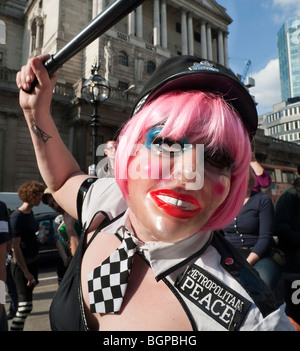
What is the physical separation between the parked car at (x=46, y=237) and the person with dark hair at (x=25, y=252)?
441 centimetres

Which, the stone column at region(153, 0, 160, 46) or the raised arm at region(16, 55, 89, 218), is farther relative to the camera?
the stone column at region(153, 0, 160, 46)

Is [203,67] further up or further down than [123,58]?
further down

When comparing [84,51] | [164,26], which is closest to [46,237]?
[84,51]

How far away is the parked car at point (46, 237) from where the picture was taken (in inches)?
332

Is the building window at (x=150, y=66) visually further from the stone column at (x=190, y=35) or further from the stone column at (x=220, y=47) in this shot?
the stone column at (x=220, y=47)

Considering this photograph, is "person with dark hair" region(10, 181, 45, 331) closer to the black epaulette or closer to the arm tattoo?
the arm tattoo

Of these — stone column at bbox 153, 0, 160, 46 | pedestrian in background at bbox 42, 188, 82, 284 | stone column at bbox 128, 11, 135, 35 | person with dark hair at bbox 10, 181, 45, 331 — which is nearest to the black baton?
pedestrian in background at bbox 42, 188, 82, 284

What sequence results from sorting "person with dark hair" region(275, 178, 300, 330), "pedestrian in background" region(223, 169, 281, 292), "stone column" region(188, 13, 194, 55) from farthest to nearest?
"stone column" region(188, 13, 194, 55) → "person with dark hair" region(275, 178, 300, 330) → "pedestrian in background" region(223, 169, 281, 292)

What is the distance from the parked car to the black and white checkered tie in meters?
8.16

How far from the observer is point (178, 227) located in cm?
91

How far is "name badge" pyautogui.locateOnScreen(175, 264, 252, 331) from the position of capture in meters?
0.85

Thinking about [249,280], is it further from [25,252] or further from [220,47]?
[220,47]

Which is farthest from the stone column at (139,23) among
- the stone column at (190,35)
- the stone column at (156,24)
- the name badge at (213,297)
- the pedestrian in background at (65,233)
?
the name badge at (213,297)

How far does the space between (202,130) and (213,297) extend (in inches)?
22.9
